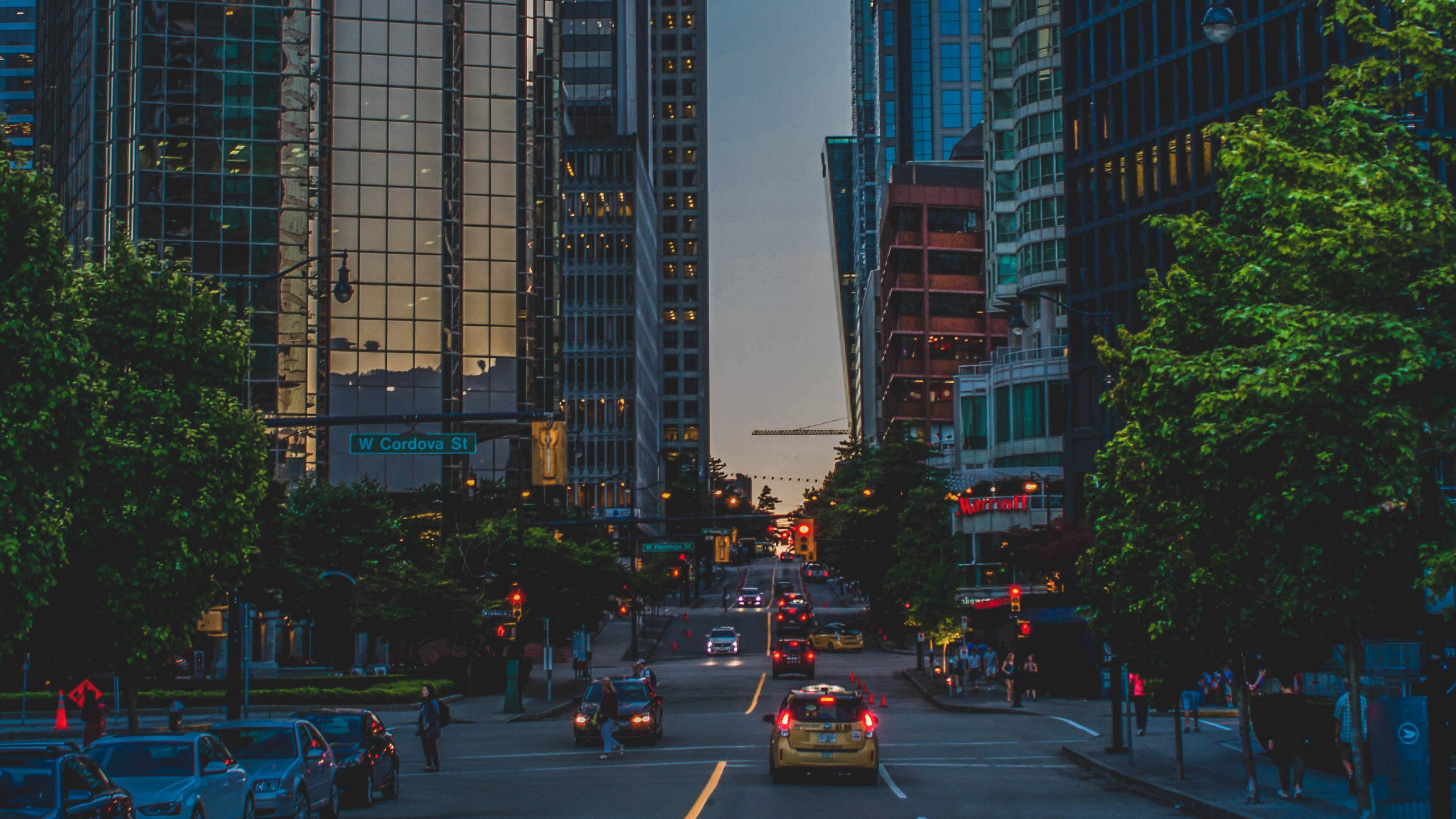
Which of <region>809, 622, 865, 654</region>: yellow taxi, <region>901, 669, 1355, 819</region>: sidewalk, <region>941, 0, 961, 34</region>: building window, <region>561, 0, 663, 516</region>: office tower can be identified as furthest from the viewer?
<region>941, 0, 961, 34</region>: building window

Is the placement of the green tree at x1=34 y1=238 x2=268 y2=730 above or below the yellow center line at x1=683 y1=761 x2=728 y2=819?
above

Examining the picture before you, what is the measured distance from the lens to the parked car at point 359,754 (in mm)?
24578

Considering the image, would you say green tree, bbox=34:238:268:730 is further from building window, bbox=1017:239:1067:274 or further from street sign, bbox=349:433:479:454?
building window, bbox=1017:239:1067:274

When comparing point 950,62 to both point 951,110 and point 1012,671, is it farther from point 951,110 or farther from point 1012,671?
point 1012,671

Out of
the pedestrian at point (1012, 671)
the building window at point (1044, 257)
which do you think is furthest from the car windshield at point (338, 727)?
the building window at point (1044, 257)

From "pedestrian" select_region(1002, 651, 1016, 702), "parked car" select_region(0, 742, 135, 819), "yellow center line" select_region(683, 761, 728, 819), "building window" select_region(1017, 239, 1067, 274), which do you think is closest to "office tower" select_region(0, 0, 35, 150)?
"building window" select_region(1017, 239, 1067, 274)

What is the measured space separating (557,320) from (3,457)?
78.0 metres

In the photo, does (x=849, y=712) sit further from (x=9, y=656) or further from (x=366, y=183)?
(x=366, y=183)

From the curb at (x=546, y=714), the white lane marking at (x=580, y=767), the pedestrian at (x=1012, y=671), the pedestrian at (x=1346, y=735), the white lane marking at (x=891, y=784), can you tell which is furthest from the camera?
the pedestrian at (x=1012, y=671)

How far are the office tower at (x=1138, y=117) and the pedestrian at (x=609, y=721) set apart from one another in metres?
32.8

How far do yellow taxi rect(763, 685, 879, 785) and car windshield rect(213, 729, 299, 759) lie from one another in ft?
28.8

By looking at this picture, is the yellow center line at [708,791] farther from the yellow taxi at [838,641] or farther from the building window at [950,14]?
the building window at [950,14]

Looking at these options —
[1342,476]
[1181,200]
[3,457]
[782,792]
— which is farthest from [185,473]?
[1181,200]

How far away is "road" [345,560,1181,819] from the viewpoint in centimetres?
2297
